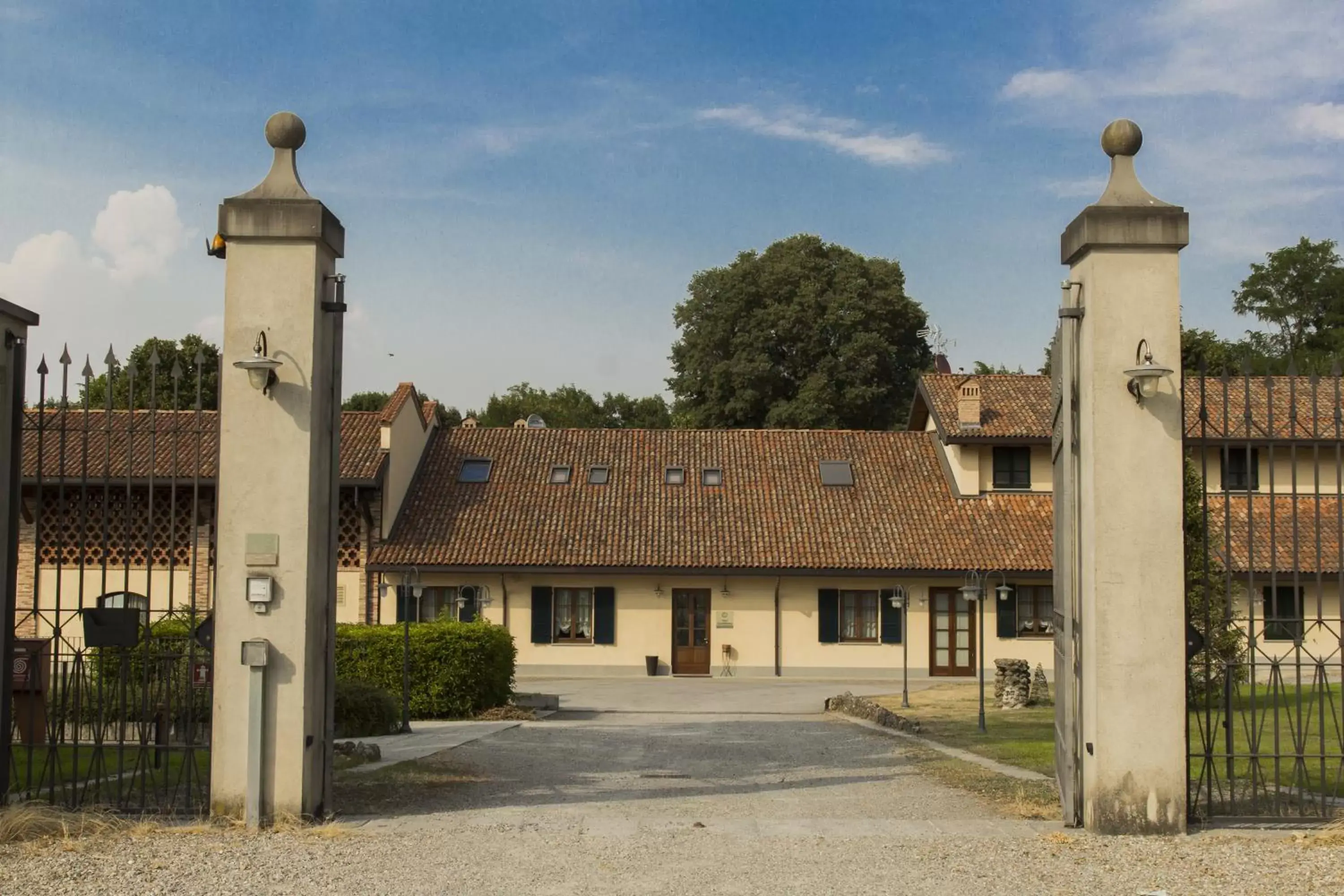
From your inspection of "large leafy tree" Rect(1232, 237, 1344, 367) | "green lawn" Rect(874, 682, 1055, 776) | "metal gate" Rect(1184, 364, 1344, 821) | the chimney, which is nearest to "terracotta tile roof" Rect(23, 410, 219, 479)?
"metal gate" Rect(1184, 364, 1344, 821)

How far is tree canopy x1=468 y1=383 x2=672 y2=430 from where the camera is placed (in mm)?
63000

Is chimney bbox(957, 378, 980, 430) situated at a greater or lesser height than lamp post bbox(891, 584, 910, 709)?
greater

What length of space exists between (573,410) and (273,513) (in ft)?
185

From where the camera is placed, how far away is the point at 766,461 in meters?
33.1

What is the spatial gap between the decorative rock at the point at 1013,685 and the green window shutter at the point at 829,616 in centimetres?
780

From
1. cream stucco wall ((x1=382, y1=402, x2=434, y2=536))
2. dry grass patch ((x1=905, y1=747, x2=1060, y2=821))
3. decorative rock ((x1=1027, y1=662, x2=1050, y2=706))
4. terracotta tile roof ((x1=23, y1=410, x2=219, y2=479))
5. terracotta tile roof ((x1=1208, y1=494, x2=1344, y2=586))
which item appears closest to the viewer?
terracotta tile roof ((x1=23, y1=410, x2=219, y2=479))

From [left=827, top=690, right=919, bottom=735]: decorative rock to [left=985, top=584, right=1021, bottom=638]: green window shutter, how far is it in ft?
24.2

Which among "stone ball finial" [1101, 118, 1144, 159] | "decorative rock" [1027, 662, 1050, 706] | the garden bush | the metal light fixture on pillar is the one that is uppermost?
"stone ball finial" [1101, 118, 1144, 159]

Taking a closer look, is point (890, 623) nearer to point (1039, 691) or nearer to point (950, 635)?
point (950, 635)

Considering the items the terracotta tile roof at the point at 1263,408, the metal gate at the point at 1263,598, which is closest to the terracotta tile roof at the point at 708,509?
the metal gate at the point at 1263,598

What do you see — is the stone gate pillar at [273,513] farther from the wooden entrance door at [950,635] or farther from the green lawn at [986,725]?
the wooden entrance door at [950,635]

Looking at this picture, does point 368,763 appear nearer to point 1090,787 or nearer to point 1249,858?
point 1090,787

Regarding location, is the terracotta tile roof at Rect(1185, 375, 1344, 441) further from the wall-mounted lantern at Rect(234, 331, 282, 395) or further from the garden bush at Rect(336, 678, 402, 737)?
the garden bush at Rect(336, 678, 402, 737)

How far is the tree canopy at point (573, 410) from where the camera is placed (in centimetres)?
6300
